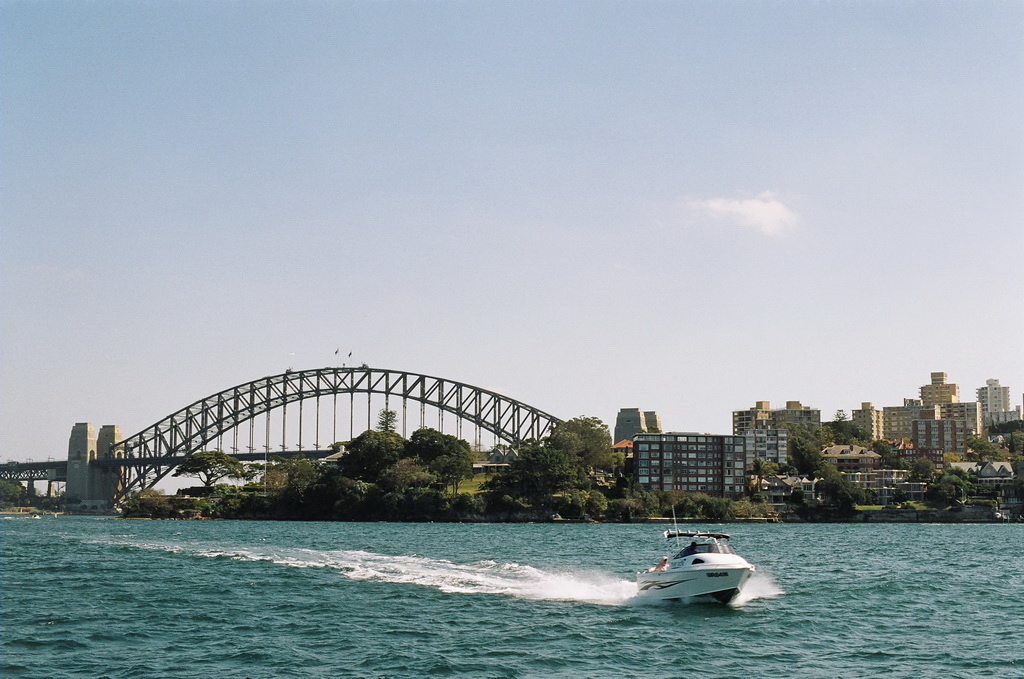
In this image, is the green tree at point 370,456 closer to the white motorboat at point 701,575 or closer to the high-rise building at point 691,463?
the high-rise building at point 691,463

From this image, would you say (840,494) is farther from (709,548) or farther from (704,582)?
(704,582)

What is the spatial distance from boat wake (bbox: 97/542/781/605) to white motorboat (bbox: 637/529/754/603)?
1.45m

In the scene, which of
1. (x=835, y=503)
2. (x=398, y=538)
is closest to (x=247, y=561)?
(x=398, y=538)

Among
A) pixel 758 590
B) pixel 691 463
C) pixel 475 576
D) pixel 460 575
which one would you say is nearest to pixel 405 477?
pixel 691 463

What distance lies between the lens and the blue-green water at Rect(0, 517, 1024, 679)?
3322 cm

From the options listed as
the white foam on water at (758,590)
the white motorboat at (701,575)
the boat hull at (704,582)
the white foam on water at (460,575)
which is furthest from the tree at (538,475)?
the boat hull at (704,582)

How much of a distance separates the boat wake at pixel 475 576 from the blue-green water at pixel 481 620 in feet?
0.72

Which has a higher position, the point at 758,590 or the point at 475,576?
the point at 758,590

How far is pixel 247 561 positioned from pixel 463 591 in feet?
78.8

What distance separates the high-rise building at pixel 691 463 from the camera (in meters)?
186

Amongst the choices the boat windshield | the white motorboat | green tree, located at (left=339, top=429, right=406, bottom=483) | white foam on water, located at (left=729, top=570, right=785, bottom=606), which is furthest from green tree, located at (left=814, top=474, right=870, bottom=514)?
the boat windshield

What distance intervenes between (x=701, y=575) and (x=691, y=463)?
145m

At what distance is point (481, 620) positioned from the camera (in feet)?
137

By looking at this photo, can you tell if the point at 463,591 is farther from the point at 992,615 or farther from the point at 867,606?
the point at 992,615
